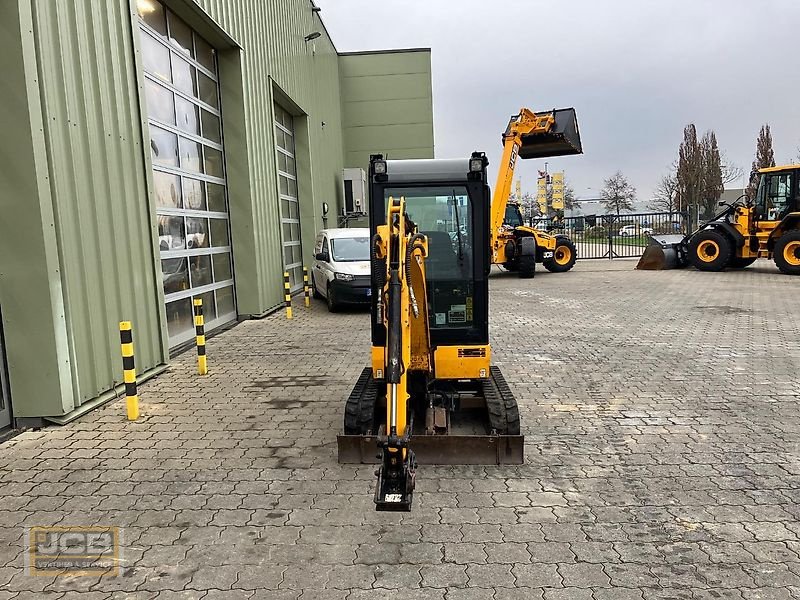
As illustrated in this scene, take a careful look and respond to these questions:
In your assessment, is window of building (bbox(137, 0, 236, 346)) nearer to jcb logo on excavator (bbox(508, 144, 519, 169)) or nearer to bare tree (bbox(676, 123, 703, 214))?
jcb logo on excavator (bbox(508, 144, 519, 169))

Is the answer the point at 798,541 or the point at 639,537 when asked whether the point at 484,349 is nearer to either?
the point at 639,537

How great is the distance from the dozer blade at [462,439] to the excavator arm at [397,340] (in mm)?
422

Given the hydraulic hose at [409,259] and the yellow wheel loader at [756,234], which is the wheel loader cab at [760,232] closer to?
the yellow wheel loader at [756,234]

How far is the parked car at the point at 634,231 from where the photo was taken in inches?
1224

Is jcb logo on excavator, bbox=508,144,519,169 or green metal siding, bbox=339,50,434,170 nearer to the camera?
jcb logo on excavator, bbox=508,144,519,169

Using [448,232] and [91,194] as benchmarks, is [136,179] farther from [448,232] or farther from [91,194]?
[448,232]

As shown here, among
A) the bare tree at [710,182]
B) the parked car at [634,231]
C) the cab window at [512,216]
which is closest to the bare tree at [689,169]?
the bare tree at [710,182]

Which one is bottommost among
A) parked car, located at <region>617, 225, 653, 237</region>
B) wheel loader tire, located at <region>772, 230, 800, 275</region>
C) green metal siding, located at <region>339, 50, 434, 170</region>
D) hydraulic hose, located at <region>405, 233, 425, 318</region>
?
Result: wheel loader tire, located at <region>772, 230, 800, 275</region>

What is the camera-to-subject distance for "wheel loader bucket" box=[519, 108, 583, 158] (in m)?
16.8

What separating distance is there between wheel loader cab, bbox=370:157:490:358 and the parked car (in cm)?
2820

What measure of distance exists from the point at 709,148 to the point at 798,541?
161ft

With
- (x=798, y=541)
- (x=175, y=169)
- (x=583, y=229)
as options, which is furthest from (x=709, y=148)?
(x=798, y=541)

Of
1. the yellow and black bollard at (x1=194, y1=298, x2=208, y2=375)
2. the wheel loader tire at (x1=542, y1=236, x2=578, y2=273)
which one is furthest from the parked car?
the yellow and black bollard at (x1=194, y1=298, x2=208, y2=375)

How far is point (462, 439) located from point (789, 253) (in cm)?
1742
